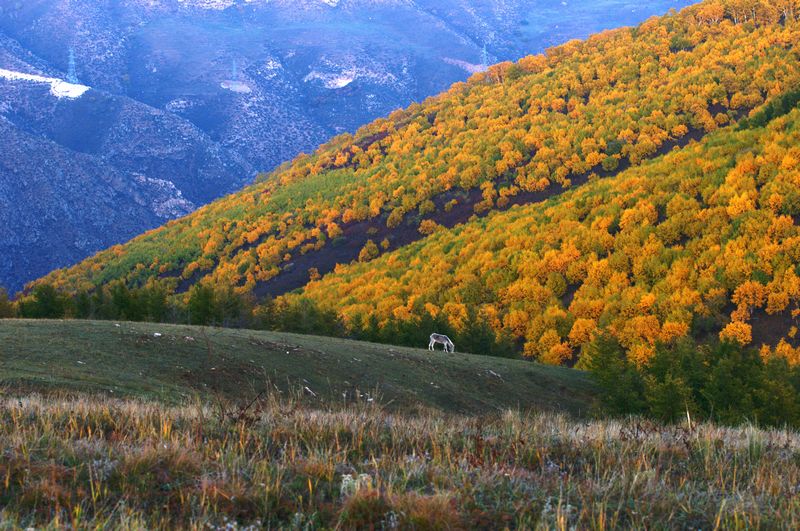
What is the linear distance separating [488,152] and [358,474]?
395 ft

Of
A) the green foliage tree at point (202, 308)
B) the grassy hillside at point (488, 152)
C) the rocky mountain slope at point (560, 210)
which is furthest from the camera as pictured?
the grassy hillside at point (488, 152)

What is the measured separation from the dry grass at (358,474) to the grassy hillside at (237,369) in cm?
508

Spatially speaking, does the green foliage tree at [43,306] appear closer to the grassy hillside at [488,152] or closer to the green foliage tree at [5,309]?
the green foliage tree at [5,309]

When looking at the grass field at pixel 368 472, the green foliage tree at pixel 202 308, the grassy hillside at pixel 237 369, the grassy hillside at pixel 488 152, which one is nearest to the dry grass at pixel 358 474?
the grass field at pixel 368 472

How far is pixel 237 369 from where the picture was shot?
1894 centimetres

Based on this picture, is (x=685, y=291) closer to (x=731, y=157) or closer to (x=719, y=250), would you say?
(x=719, y=250)

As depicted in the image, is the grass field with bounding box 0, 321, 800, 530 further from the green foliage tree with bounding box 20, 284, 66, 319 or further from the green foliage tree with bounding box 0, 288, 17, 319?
the green foliage tree with bounding box 0, 288, 17, 319

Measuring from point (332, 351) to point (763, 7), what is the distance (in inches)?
5614

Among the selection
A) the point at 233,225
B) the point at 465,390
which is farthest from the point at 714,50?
the point at 465,390

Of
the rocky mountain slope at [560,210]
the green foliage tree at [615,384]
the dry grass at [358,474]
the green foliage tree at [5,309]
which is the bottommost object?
the green foliage tree at [615,384]

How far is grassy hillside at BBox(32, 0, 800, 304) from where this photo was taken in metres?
106

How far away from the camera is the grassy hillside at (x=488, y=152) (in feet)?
348

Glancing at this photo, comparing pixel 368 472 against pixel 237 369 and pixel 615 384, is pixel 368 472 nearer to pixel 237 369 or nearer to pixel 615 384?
pixel 237 369

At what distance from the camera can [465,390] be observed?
24.4 m
